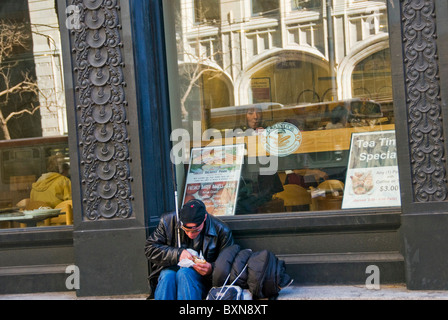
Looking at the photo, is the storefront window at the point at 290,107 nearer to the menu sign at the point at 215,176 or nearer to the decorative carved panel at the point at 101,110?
the menu sign at the point at 215,176

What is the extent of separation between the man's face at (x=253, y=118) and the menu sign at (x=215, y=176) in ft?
0.86

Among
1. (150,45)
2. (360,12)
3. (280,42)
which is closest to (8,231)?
(150,45)

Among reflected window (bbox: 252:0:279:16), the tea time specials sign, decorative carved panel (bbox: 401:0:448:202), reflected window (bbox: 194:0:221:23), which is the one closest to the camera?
decorative carved panel (bbox: 401:0:448:202)

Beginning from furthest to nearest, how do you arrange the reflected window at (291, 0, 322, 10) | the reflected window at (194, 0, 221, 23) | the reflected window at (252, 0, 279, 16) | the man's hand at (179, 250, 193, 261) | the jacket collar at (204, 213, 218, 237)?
1. the reflected window at (194, 0, 221, 23)
2. the reflected window at (252, 0, 279, 16)
3. the reflected window at (291, 0, 322, 10)
4. the jacket collar at (204, 213, 218, 237)
5. the man's hand at (179, 250, 193, 261)

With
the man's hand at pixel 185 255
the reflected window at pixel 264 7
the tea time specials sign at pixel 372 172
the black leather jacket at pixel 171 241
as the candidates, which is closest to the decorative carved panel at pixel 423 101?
the tea time specials sign at pixel 372 172

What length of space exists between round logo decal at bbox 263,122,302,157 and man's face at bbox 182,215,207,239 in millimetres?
1481

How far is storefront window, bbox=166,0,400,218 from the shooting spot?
6133 mm

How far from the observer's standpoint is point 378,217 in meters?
5.79

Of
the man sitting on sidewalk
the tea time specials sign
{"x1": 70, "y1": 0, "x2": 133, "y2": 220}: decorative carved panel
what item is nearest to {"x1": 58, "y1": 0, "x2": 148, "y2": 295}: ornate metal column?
{"x1": 70, "y1": 0, "x2": 133, "y2": 220}: decorative carved panel

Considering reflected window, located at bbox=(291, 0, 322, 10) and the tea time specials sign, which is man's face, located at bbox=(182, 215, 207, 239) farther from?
reflected window, located at bbox=(291, 0, 322, 10)

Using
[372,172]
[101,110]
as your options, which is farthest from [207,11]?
[372,172]

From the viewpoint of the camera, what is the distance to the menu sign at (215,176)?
649 centimetres

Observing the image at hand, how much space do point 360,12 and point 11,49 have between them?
4.08 m

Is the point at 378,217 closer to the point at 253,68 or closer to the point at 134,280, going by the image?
the point at 253,68
